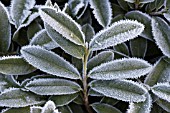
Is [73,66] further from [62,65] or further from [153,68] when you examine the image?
[153,68]

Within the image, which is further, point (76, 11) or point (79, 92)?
point (76, 11)

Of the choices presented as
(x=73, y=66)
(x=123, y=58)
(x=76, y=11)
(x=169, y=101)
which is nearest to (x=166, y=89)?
(x=169, y=101)

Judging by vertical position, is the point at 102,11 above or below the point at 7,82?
above

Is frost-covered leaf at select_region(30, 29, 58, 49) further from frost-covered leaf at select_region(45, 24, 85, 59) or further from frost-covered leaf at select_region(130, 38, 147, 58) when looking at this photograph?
frost-covered leaf at select_region(130, 38, 147, 58)

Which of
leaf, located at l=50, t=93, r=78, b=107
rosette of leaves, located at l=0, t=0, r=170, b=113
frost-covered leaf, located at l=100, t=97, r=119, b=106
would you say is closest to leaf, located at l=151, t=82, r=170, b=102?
rosette of leaves, located at l=0, t=0, r=170, b=113

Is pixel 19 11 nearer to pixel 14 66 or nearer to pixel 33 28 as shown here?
pixel 33 28

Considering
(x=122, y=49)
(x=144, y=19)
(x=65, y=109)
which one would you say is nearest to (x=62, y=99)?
(x=65, y=109)

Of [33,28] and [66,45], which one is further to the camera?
[33,28]
